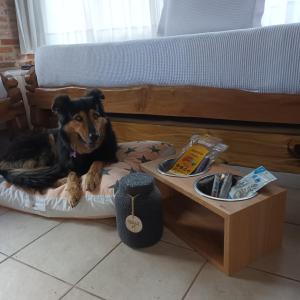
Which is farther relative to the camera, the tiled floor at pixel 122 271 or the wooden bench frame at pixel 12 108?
the wooden bench frame at pixel 12 108

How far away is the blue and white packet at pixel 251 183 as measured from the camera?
3.16ft

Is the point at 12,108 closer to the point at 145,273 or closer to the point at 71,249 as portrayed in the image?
the point at 71,249

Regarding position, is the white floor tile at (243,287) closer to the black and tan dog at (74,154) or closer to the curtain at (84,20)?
the black and tan dog at (74,154)

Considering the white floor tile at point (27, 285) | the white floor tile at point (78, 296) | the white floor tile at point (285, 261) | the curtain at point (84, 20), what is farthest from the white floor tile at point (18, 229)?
the curtain at point (84, 20)

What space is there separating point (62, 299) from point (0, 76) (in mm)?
1699

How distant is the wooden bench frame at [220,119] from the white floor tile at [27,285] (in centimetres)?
89

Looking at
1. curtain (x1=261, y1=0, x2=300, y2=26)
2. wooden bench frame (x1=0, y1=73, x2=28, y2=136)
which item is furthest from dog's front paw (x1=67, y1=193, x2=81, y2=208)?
curtain (x1=261, y1=0, x2=300, y2=26)

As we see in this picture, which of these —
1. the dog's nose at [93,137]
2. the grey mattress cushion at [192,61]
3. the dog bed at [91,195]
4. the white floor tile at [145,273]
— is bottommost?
the white floor tile at [145,273]

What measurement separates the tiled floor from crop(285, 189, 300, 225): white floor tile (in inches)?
2.0

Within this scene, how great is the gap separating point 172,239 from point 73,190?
0.45m

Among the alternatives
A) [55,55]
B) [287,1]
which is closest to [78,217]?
[55,55]

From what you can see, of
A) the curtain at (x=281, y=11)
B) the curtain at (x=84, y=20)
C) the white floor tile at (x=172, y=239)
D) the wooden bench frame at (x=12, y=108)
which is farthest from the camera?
the curtain at (x=84, y=20)

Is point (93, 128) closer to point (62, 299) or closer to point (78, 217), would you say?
point (78, 217)

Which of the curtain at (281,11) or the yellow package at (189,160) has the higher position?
the curtain at (281,11)
